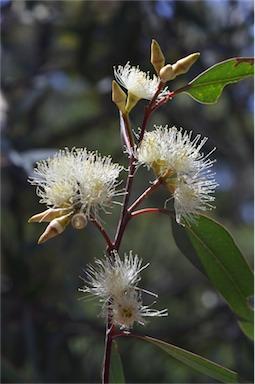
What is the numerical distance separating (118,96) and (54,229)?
0.16 m

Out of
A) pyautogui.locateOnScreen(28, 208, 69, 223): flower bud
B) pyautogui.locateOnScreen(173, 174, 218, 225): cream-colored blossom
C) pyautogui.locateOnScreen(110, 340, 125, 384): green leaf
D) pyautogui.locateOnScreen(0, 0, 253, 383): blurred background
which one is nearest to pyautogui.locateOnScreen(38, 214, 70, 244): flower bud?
pyautogui.locateOnScreen(28, 208, 69, 223): flower bud

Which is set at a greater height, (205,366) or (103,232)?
(103,232)

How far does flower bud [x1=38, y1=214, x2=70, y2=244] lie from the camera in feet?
2.22

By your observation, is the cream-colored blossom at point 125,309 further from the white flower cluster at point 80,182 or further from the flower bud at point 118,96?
the flower bud at point 118,96

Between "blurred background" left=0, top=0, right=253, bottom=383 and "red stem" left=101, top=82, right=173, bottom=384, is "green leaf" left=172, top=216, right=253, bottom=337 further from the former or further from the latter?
"blurred background" left=0, top=0, right=253, bottom=383

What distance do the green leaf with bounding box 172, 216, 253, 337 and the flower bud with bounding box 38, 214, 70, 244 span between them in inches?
8.5

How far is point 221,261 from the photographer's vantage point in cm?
88

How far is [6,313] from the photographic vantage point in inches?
81.7

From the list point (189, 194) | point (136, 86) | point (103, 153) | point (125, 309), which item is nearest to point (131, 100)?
point (136, 86)

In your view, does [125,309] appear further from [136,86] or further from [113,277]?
[136,86]

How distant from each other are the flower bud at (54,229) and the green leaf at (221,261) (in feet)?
0.70

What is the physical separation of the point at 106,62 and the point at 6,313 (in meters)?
0.91

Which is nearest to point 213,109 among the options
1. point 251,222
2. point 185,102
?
point 185,102

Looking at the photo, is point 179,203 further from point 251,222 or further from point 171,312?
point 251,222
